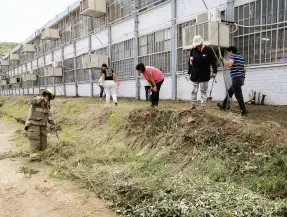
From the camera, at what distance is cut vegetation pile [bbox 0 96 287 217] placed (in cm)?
350

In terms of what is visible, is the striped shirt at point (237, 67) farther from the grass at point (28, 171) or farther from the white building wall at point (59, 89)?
the white building wall at point (59, 89)

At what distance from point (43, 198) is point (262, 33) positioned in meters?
8.03

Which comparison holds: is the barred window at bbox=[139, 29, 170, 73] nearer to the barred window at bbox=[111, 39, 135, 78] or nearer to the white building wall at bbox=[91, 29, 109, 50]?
the barred window at bbox=[111, 39, 135, 78]

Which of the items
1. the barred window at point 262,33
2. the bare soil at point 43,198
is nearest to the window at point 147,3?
the barred window at point 262,33

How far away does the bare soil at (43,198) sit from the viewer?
3896mm

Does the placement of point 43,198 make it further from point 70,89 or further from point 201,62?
point 70,89

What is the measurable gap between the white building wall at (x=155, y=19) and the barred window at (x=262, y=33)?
3786 mm

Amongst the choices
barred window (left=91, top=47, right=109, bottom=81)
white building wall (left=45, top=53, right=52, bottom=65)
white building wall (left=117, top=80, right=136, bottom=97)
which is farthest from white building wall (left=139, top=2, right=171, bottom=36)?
white building wall (left=45, top=53, right=52, bottom=65)

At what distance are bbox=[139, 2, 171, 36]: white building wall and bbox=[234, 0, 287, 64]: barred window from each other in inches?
149

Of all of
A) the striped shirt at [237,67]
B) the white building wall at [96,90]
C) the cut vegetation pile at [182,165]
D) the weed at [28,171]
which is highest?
the striped shirt at [237,67]

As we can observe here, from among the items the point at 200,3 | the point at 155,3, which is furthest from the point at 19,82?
the point at 200,3

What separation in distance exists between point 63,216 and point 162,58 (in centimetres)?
1029

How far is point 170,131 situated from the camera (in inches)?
239

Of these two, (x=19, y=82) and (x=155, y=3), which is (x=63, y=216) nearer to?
(x=155, y=3)
